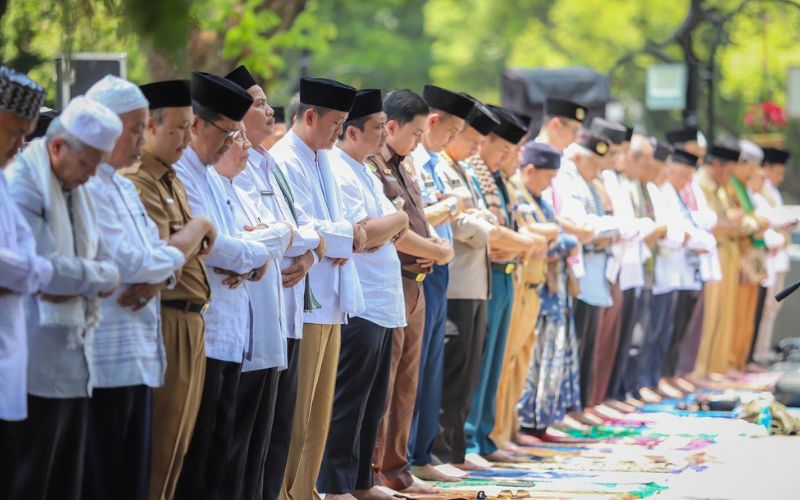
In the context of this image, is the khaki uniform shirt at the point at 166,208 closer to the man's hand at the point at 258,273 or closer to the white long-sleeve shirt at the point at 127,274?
the white long-sleeve shirt at the point at 127,274

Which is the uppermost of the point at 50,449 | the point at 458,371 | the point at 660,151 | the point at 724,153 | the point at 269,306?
the point at 724,153

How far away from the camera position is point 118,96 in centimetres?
571

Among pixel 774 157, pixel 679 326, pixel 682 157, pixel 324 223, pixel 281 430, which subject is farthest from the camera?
pixel 774 157

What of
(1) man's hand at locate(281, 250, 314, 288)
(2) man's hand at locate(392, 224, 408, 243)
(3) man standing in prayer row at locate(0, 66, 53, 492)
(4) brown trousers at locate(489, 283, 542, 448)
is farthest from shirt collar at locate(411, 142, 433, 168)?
(3) man standing in prayer row at locate(0, 66, 53, 492)

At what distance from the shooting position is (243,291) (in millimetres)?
6520

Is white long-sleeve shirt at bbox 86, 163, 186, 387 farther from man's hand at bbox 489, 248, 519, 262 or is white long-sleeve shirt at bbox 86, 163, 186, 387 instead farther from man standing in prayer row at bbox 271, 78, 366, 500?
man's hand at bbox 489, 248, 519, 262

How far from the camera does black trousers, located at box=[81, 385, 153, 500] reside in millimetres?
5754

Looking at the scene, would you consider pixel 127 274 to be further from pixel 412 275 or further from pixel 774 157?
pixel 774 157

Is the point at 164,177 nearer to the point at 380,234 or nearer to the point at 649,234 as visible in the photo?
the point at 380,234

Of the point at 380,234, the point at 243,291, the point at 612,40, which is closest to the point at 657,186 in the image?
the point at 380,234

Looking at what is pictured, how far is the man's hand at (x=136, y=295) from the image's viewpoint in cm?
571

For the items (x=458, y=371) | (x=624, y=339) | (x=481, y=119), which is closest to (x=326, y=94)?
(x=481, y=119)

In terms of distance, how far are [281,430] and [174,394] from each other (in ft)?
3.59

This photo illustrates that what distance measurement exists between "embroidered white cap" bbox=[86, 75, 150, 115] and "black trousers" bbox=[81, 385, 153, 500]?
0.92m
